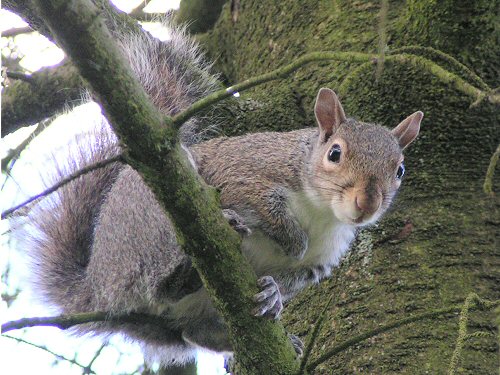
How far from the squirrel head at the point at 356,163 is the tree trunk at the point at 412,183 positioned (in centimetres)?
11

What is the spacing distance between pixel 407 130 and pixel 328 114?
0.81 feet

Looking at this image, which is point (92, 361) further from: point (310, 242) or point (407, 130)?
point (407, 130)

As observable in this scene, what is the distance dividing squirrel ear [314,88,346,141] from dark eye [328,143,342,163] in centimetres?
9

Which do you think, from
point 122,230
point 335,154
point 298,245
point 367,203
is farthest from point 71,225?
point 367,203

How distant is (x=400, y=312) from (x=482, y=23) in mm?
912

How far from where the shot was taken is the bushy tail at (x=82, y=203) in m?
2.38

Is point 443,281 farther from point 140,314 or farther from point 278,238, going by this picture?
point 140,314

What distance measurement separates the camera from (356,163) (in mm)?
1974

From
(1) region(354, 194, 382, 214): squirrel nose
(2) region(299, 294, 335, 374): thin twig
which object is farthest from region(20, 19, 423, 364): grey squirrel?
(2) region(299, 294, 335, 374): thin twig

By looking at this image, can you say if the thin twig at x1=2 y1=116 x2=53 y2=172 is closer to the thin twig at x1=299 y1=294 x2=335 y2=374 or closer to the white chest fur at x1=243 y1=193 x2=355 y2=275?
the white chest fur at x1=243 y1=193 x2=355 y2=275

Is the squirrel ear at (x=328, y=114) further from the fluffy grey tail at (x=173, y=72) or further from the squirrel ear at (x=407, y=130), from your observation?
the fluffy grey tail at (x=173, y=72)

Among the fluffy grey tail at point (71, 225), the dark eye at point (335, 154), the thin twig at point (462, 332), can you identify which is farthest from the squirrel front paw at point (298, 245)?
the thin twig at point (462, 332)

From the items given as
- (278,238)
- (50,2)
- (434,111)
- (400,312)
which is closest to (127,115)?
(50,2)

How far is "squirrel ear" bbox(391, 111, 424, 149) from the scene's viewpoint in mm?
1996
